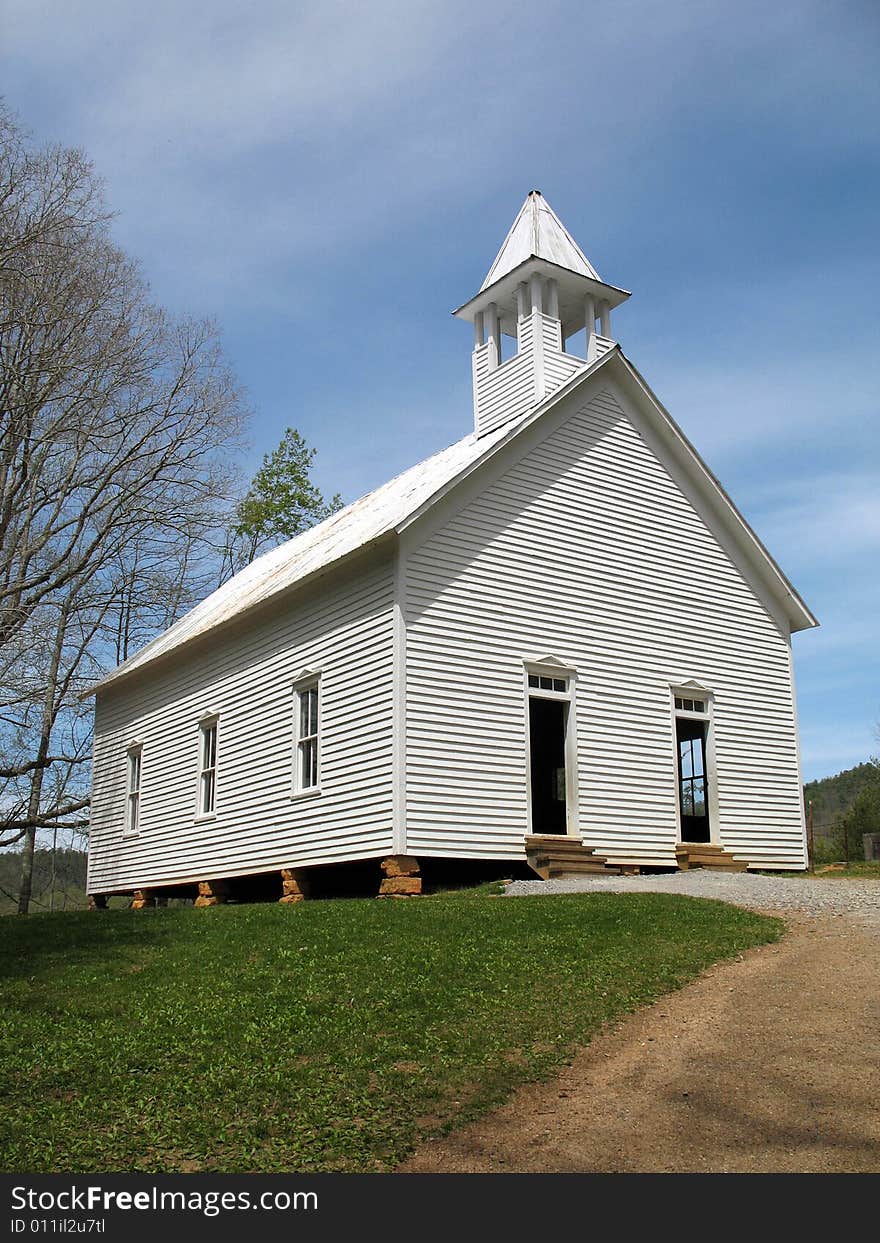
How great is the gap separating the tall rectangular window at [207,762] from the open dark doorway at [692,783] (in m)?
8.13

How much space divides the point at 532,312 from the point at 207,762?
981cm

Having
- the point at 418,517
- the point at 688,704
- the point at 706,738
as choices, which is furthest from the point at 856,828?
the point at 418,517

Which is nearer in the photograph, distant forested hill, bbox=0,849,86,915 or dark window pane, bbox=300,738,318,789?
dark window pane, bbox=300,738,318,789

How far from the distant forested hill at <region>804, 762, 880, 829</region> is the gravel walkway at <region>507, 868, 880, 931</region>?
3813cm

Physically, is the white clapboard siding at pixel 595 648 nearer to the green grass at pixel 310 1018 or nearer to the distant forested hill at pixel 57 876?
the green grass at pixel 310 1018

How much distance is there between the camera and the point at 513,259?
2241 centimetres

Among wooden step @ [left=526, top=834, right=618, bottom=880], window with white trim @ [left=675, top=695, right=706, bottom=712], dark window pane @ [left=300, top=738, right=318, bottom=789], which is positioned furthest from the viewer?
window with white trim @ [left=675, top=695, right=706, bottom=712]

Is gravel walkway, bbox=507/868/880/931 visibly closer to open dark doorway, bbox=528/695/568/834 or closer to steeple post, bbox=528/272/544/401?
open dark doorway, bbox=528/695/568/834

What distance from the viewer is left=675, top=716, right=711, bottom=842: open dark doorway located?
2045 cm

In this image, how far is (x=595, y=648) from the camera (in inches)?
765

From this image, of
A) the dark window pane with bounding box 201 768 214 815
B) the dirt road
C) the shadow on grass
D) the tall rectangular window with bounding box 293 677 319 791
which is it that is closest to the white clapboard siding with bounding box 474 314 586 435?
the tall rectangular window with bounding box 293 677 319 791

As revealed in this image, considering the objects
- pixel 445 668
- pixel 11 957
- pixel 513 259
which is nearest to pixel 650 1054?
pixel 11 957

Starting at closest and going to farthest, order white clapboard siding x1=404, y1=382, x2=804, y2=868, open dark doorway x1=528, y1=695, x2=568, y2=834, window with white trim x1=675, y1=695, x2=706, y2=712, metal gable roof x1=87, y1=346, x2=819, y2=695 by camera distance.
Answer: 1. white clapboard siding x1=404, y1=382, x2=804, y2=868
2. metal gable roof x1=87, y1=346, x2=819, y2=695
3. window with white trim x1=675, y1=695, x2=706, y2=712
4. open dark doorway x1=528, y1=695, x2=568, y2=834

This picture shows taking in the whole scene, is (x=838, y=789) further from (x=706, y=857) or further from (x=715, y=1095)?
(x=715, y=1095)
